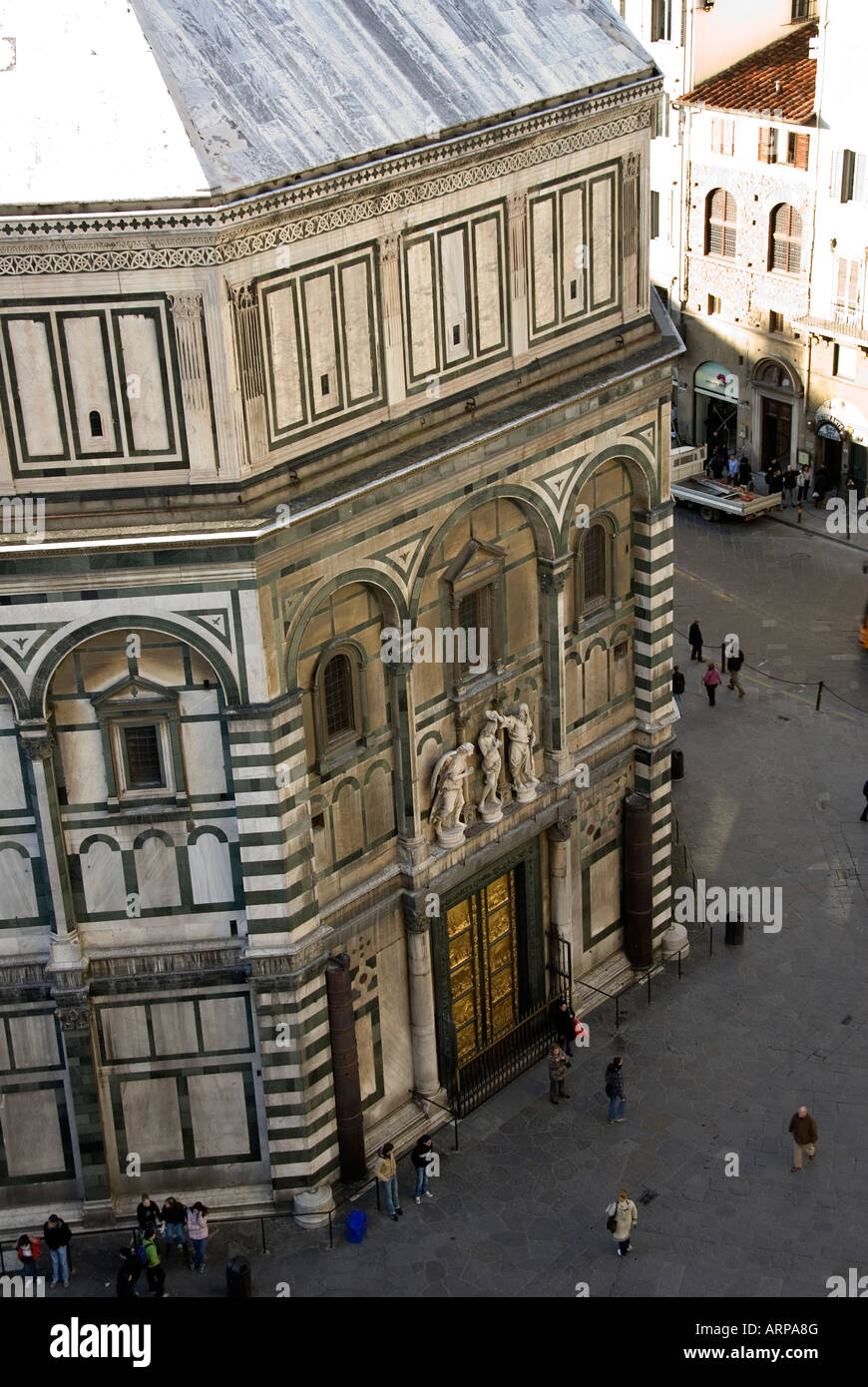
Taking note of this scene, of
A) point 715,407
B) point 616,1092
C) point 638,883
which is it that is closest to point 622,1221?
point 616,1092

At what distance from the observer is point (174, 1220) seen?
1382 inches

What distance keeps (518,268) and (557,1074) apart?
1462 centimetres

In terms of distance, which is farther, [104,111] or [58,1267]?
[58,1267]

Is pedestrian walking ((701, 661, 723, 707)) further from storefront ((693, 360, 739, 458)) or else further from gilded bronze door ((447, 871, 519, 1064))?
storefront ((693, 360, 739, 458))

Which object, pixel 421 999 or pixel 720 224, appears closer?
pixel 421 999

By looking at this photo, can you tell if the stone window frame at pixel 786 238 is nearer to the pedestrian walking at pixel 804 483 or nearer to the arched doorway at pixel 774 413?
the arched doorway at pixel 774 413

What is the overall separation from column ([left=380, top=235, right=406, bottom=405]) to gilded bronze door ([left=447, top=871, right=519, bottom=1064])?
982 cm

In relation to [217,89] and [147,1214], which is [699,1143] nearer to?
[147,1214]

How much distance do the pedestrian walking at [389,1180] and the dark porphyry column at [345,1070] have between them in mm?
504

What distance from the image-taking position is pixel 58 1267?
3475 cm

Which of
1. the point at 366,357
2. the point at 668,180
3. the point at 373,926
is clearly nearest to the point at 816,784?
the point at 373,926

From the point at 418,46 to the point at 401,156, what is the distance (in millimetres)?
2804

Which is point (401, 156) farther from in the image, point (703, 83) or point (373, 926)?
point (703, 83)

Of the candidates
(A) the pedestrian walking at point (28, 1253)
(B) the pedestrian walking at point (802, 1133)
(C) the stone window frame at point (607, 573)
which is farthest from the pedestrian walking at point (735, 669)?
(A) the pedestrian walking at point (28, 1253)
